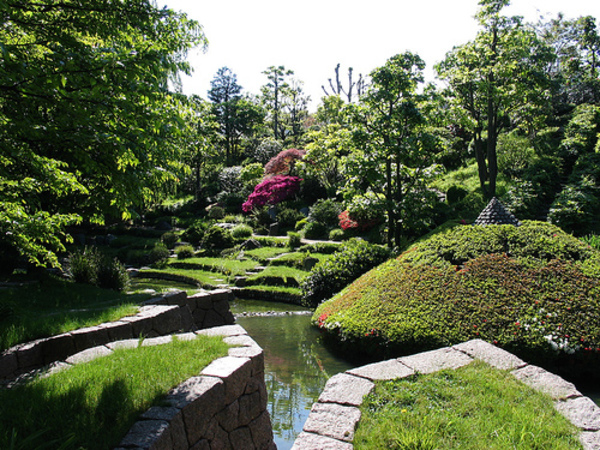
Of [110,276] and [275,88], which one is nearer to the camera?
[110,276]

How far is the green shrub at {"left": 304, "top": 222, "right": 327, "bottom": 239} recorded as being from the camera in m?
17.6

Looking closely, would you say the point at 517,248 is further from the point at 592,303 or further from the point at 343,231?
the point at 343,231

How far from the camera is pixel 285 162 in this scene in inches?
970

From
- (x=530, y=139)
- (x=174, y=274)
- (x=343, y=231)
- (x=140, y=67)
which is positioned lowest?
(x=174, y=274)

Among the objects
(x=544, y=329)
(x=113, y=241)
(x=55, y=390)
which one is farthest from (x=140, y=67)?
(x=113, y=241)

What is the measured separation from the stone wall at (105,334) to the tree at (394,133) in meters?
5.53

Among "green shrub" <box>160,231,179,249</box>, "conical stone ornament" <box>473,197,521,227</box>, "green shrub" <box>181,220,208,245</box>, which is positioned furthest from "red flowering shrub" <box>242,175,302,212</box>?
"conical stone ornament" <box>473,197,521,227</box>

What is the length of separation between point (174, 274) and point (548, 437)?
12547mm

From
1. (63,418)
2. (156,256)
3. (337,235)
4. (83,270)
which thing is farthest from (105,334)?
(337,235)

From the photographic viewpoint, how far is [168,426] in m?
2.89

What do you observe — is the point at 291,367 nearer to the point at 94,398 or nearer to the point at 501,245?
the point at 94,398

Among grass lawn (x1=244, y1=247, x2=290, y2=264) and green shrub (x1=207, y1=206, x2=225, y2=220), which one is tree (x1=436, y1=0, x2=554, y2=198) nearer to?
grass lawn (x1=244, y1=247, x2=290, y2=264)

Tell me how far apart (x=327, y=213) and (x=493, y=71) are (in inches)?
331

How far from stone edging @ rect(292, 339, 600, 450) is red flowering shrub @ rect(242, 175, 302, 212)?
675 inches
